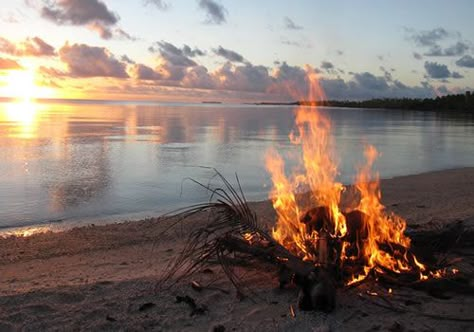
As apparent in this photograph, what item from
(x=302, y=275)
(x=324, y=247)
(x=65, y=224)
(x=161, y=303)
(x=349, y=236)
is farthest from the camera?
(x=65, y=224)

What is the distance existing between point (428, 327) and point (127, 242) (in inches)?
225

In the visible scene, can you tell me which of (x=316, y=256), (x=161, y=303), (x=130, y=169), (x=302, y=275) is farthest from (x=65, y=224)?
(x=130, y=169)

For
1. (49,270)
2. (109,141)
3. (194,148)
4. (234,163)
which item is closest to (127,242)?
(49,270)

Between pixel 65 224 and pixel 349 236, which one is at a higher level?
pixel 349 236

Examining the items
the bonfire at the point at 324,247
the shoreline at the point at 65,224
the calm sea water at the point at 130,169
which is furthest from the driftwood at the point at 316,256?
the calm sea water at the point at 130,169

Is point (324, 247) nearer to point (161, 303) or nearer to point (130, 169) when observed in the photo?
point (161, 303)

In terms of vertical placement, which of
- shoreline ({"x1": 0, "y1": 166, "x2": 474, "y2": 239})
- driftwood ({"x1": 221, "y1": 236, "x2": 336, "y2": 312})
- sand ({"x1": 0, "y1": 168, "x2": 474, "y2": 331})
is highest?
driftwood ({"x1": 221, "y1": 236, "x2": 336, "y2": 312})

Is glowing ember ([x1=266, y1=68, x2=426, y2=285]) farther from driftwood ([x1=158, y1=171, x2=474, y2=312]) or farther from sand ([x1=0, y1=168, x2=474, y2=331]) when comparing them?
sand ([x1=0, y1=168, x2=474, y2=331])

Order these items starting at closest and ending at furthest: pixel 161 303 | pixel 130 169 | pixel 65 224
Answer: pixel 161 303 → pixel 65 224 → pixel 130 169

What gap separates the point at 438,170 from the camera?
22.3 m

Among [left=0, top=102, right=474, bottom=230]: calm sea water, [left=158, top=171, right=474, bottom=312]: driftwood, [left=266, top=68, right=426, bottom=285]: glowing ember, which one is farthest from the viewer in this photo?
[left=0, top=102, right=474, bottom=230]: calm sea water

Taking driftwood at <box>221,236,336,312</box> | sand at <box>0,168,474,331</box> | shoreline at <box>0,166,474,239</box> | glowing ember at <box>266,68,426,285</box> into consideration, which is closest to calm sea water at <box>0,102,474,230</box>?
shoreline at <box>0,166,474,239</box>

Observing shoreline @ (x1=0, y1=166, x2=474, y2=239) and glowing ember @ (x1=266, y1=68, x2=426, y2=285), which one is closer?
glowing ember @ (x1=266, y1=68, x2=426, y2=285)

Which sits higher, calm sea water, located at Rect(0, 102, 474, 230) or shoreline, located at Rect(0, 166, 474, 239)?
calm sea water, located at Rect(0, 102, 474, 230)
